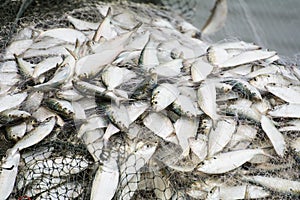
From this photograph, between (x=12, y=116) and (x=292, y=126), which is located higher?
(x=12, y=116)

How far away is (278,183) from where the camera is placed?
63.5 inches

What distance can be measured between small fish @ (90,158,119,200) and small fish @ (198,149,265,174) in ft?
0.85

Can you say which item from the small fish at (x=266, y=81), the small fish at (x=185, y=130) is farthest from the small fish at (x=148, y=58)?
the small fish at (x=266, y=81)

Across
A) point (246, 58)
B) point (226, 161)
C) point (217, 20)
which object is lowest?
point (217, 20)

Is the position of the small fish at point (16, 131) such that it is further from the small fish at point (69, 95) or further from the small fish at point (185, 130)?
the small fish at point (185, 130)

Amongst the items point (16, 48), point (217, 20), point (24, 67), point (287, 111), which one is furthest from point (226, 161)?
point (217, 20)

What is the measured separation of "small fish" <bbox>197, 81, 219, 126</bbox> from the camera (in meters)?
1.67

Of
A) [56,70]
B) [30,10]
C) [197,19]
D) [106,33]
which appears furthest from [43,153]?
[197,19]

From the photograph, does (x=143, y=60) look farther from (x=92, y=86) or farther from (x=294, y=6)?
(x=294, y=6)

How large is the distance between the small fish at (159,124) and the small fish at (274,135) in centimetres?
30

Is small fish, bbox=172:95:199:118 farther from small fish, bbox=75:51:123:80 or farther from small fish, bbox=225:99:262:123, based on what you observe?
small fish, bbox=75:51:123:80

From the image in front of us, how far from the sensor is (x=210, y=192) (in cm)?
158

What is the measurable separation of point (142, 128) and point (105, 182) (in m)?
0.22

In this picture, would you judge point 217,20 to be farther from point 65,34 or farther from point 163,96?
point 163,96
